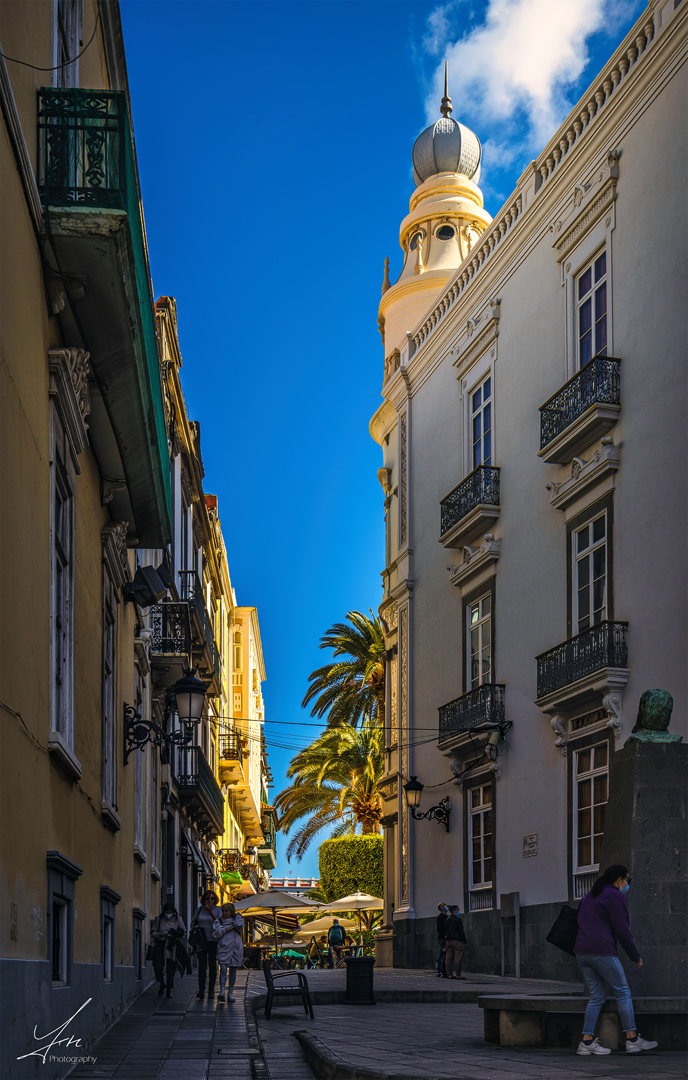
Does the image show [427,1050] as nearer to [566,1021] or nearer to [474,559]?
[566,1021]

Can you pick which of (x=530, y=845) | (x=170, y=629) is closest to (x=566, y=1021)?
(x=530, y=845)

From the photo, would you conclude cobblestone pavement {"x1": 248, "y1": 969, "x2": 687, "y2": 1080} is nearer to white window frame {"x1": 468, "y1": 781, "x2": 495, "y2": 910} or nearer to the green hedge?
white window frame {"x1": 468, "y1": 781, "x2": 495, "y2": 910}

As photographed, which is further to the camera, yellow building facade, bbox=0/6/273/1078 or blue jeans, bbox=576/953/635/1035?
blue jeans, bbox=576/953/635/1035

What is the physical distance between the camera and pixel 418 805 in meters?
27.5

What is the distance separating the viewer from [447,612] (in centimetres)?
2759

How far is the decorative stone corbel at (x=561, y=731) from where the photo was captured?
20172 mm

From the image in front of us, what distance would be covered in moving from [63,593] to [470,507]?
16183 millimetres

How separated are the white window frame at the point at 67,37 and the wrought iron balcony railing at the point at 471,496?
14699mm

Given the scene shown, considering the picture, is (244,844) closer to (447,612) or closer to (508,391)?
(447,612)

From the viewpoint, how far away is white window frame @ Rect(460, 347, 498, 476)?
84.1 ft

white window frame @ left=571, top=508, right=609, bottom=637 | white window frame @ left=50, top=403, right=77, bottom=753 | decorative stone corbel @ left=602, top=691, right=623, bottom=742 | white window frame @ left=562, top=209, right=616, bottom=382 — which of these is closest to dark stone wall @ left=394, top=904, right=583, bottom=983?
decorative stone corbel @ left=602, top=691, right=623, bottom=742

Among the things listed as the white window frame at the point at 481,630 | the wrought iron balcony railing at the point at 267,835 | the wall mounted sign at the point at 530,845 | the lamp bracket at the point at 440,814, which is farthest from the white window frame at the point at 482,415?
the wrought iron balcony railing at the point at 267,835

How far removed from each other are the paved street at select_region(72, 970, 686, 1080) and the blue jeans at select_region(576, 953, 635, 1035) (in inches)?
10.8

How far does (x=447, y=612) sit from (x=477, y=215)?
565 inches
